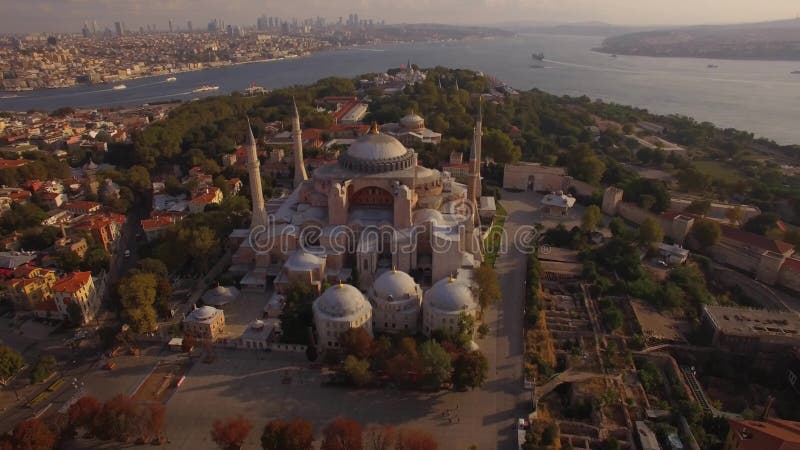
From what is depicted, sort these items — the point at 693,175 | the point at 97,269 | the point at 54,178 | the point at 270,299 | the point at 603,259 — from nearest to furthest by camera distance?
the point at 270,299 → the point at 97,269 → the point at 603,259 → the point at 693,175 → the point at 54,178

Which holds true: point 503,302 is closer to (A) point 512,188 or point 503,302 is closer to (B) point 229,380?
(B) point 229,380

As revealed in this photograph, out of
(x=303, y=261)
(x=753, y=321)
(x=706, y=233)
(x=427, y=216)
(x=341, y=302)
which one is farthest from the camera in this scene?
(x=706, y=233)

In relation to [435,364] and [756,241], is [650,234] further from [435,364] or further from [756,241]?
[435,364]

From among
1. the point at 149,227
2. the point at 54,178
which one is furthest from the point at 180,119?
the point at 149,227

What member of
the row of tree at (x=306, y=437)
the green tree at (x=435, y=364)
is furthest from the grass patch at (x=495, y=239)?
the row of tree at (x=306, y=437)

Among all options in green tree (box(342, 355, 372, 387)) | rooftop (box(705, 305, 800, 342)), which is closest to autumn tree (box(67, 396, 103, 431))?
green tree (box(342, 355, 372, 387))

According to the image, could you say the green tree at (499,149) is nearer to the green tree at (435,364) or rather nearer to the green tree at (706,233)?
the green tree at (706,233)

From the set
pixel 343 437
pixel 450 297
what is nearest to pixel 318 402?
pixel 343 437
